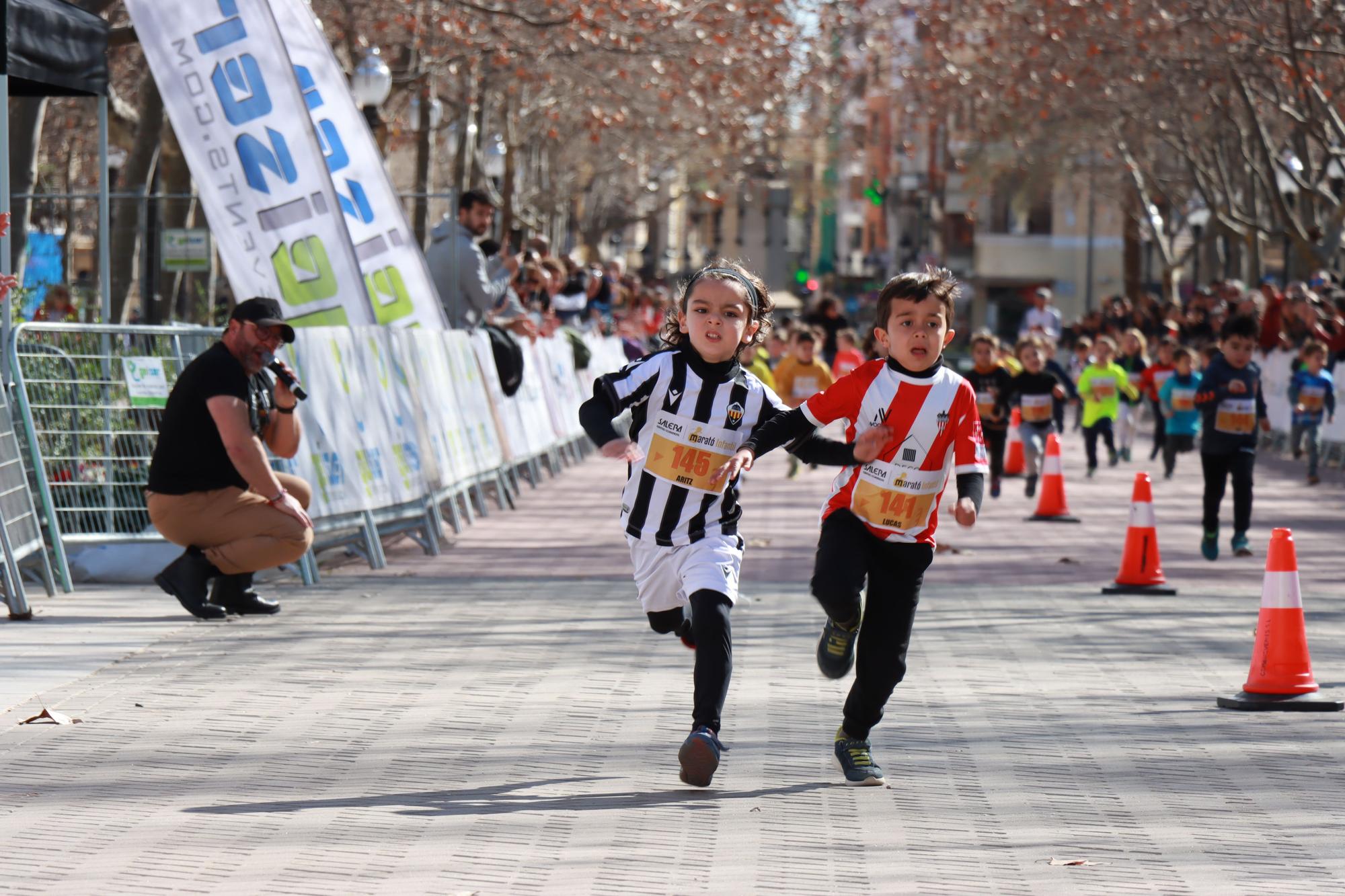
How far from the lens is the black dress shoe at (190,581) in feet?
33.5

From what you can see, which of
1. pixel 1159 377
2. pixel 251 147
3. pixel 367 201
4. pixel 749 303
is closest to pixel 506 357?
pixel 367 201

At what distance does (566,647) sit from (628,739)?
241cm

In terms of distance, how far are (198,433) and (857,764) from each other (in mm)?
4624

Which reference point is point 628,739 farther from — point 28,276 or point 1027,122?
point 1027,122

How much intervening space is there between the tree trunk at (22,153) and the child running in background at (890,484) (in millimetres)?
11791

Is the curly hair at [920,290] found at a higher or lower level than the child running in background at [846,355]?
higher

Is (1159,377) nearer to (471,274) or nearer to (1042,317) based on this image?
(1042,317)

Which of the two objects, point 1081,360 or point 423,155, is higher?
point 423,155

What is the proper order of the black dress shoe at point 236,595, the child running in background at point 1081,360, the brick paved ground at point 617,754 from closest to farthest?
the brick paved ground at point 617,754 → the black dress shoe at point 236,595 → the child running in background at point 1081,360

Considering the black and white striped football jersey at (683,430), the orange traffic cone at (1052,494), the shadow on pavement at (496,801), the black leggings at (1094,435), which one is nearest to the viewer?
the shadow on pavement at (496,801)

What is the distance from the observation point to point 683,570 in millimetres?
6816

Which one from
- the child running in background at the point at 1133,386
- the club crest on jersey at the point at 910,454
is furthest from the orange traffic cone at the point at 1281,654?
the child running in background at the point at 1133,386

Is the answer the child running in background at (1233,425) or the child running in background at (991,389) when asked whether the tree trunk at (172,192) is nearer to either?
the child running in background at (991,389)

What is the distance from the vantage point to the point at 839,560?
668 centimetres
